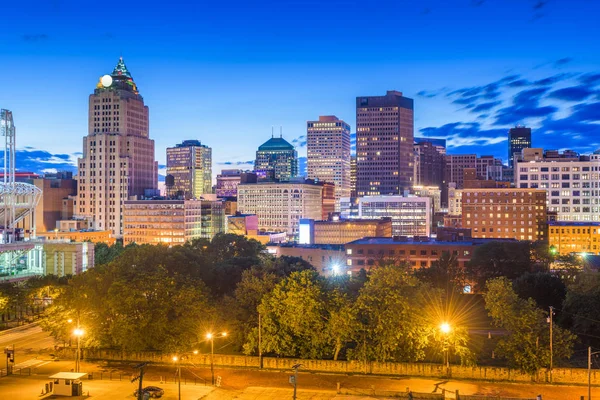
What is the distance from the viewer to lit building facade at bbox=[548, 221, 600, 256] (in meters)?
174

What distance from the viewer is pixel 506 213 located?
636 ft

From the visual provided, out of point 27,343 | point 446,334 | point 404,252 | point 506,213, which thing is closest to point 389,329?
point 446,334

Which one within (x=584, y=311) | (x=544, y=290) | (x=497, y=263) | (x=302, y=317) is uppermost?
(x=302, y=317)

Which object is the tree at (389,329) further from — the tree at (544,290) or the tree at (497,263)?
the tree at (497,263)

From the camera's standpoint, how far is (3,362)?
2477 inches

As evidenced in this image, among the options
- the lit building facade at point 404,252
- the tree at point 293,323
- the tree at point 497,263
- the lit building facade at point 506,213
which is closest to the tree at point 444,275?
the tree at point 497,263

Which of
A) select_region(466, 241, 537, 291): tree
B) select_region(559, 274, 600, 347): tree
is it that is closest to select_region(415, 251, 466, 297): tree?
select_region(466, 241, 537, 291): tree

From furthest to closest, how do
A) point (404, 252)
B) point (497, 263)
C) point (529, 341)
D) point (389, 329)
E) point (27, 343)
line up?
point (404, 252) < point (497, 263) < point (27, 343) < point (389, 329) < point (529, 341)

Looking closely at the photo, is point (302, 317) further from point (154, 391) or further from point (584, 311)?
point (584, 311)

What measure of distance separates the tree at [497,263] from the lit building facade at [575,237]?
182 feet

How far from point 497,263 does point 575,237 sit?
6879 cm

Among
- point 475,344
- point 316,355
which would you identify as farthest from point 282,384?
point 475,344

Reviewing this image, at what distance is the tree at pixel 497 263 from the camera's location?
390ft

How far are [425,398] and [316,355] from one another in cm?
1402
